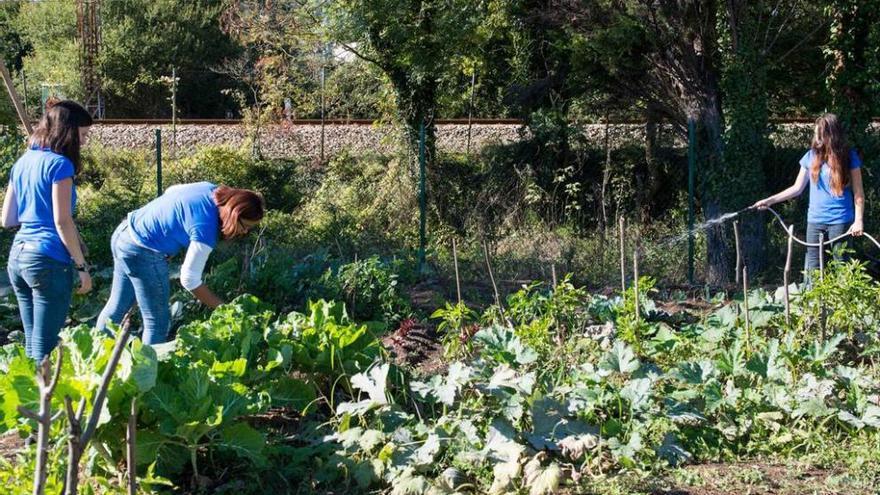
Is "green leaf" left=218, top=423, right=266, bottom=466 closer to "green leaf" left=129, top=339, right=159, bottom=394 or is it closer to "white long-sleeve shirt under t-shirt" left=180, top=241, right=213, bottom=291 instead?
"green leaf" left=129, top=339, right=159, bottom=394

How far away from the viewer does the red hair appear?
469 centimetres

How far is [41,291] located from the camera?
466 cm

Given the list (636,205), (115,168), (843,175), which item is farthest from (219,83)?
(843,175)

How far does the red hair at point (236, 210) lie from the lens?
469cm

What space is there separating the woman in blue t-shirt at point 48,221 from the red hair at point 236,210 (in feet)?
2.30

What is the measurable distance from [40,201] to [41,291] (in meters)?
0.44

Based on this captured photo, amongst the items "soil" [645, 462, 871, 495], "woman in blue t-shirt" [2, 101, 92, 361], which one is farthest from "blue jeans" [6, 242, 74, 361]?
"soil" [645, 462, 871, 495]

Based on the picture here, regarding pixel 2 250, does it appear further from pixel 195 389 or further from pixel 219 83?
pixel 219 83

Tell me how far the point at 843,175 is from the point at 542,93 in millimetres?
9722

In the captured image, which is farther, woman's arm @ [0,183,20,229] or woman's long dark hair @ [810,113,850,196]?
woman's long dark hair @ [810,113,850,196]

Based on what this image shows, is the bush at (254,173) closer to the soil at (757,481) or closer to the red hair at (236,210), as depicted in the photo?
the red hair at (236,210)

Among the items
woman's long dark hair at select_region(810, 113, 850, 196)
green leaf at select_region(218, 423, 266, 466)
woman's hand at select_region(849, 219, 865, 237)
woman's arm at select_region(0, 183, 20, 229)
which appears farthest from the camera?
woman's long dark hair at select_region(810, 113, 850, 196)

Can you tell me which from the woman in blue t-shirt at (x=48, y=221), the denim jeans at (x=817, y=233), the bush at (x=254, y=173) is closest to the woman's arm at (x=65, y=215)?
the woman in blue t-shirt at (x=48, y=221)

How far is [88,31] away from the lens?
37531mm
